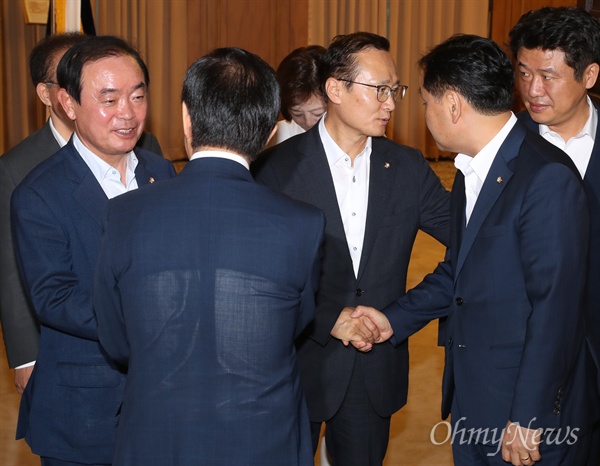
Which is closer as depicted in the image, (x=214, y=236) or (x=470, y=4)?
(x=214, y=236)

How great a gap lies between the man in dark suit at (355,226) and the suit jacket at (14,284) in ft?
2.86

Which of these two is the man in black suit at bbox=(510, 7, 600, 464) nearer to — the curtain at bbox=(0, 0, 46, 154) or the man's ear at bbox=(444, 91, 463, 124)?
the man's ear at bbox=(444, 91, 463, 124)

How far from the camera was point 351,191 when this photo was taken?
303 centimetres

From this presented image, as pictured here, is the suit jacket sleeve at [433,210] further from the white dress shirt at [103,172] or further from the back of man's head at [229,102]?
the back of man's head at [229,102]

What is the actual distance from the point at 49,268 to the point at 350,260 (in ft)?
3.30

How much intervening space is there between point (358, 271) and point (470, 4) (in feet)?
25.2

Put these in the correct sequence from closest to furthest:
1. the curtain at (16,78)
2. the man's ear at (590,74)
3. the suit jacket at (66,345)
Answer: the suit jacket at (66,345), the man's ear at (590,74), the curtain at (16,78)

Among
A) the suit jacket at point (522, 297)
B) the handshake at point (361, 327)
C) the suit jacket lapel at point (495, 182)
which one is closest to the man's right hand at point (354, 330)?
the handshake at point (361, 327)

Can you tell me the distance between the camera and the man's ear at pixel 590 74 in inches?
128

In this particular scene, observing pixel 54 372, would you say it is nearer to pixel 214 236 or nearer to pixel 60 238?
pixel 60 238

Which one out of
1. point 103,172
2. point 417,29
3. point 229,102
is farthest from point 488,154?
point 417,29

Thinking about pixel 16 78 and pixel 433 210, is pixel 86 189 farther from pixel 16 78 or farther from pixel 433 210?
pixel 16 78

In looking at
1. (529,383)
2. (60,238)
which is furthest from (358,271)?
(60,238)

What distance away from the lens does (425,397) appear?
4668 millimetres
